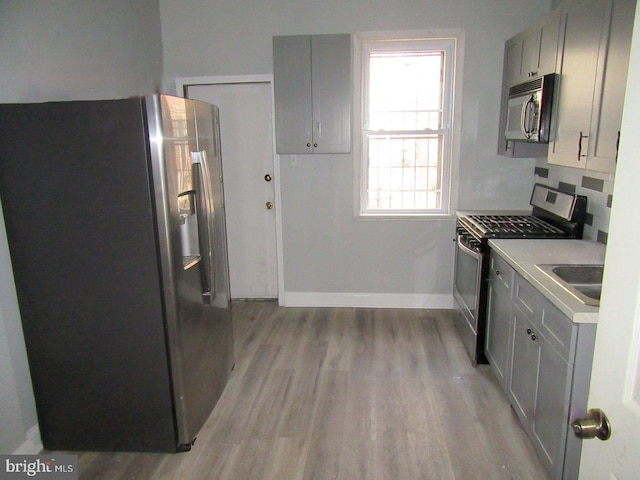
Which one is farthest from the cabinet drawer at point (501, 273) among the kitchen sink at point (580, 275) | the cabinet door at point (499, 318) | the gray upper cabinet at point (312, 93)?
the gray upper cabinet at point (312, 93)

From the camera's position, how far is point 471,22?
3664 mm

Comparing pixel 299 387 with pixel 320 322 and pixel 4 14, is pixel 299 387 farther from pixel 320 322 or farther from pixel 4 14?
pixel 4 14

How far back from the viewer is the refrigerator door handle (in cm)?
236

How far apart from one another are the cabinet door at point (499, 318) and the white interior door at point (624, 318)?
168 cm

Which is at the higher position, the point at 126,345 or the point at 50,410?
the point at 126,345

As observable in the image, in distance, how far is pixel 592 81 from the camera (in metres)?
2.23

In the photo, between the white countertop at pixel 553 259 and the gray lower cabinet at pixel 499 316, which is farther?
the gray lower cabinet at pixel 499 316

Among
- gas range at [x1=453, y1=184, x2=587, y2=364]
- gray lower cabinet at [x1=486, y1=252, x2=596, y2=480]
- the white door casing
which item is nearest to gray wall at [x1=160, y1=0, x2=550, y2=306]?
→ gas range at [x1=453, y1=184, x2=587, y2=364]

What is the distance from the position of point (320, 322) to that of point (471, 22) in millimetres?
2818

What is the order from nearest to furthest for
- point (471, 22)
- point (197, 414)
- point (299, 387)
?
point (197, 414)
point (299, 387)
point (471, 22)

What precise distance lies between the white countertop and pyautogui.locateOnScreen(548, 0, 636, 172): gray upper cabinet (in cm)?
49

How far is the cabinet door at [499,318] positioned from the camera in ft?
8.39

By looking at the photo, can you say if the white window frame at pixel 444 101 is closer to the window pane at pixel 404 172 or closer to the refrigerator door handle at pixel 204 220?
the window pane at pixel 404 172

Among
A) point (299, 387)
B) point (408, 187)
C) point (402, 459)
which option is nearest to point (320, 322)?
point (299, 387)
